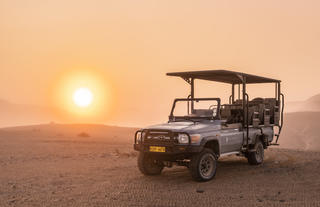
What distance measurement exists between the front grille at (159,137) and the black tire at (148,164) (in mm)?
729

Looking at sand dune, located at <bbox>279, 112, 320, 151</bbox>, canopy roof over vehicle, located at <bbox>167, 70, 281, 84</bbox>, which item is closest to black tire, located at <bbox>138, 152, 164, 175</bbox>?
canopy roof over vehicle, located at <bbox>167, 70, 281, 84</bbox>

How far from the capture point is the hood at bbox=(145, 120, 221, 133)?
10350mm

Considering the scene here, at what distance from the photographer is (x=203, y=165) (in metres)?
10.7

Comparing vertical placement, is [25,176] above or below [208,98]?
below

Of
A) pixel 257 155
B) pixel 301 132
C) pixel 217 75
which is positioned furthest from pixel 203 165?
pixel 301 132

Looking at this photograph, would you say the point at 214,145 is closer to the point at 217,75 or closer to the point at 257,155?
the point at 217,75

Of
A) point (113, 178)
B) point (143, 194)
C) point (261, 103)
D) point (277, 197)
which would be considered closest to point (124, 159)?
point (113, 178)

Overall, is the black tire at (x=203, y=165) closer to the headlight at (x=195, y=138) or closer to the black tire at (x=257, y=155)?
the headlight at (x=195, y=138)

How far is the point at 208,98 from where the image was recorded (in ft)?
40.2

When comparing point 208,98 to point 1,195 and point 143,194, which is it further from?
point 1,195

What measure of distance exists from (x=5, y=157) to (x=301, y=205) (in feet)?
41.0

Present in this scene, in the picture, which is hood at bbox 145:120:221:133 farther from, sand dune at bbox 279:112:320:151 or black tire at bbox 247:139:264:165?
sand dune at bbox 279:112:320:151

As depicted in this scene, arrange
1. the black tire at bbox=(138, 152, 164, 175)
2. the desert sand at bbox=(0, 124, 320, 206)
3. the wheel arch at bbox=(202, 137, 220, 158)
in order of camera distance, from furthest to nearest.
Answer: the black tire at bbox=(138, 152, 164, 175) → the wheel arch at bbox=(202, 137, 220, 158) → the desert sand at bbox=(0, 124, 320, 206)

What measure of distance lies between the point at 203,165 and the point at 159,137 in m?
1.47
